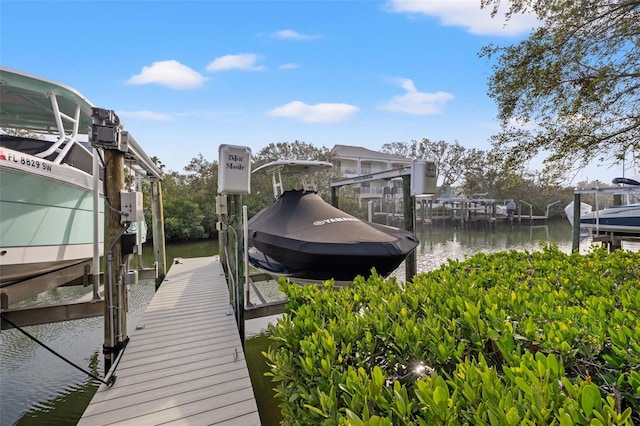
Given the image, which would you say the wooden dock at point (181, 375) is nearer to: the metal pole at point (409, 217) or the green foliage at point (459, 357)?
the green foliage at point (459, 357)

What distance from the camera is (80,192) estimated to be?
4457 millimetres

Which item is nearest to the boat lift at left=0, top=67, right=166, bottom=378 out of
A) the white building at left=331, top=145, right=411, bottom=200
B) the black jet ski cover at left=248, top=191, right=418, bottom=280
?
the black jet ski cover at left=248, top=191, right=418, bottom=280

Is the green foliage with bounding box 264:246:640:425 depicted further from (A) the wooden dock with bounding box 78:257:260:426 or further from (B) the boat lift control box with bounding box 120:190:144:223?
(B) the boat lift control box with bounding box 120:190:144:223

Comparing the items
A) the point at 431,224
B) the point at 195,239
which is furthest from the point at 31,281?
the point at 431,224

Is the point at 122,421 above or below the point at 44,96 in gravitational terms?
below

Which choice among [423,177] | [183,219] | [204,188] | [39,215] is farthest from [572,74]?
[204,188]

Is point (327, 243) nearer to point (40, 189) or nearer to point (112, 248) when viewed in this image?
point (112, 248)

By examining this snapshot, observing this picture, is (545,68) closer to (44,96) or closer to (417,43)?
(417,43)

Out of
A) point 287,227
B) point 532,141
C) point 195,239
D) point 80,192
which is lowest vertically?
point 195,239

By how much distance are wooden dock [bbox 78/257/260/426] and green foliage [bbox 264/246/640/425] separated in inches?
44.0

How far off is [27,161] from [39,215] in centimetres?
65

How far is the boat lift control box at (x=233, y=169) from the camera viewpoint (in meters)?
4.16

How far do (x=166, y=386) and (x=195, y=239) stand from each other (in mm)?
19068

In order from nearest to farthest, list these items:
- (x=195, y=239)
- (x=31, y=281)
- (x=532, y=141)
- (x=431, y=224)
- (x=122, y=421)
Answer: (x=122, y=421) → (x=31, y=281) → (x=532, y=141) → (x=195, y=239) → (x=431, y=224)
